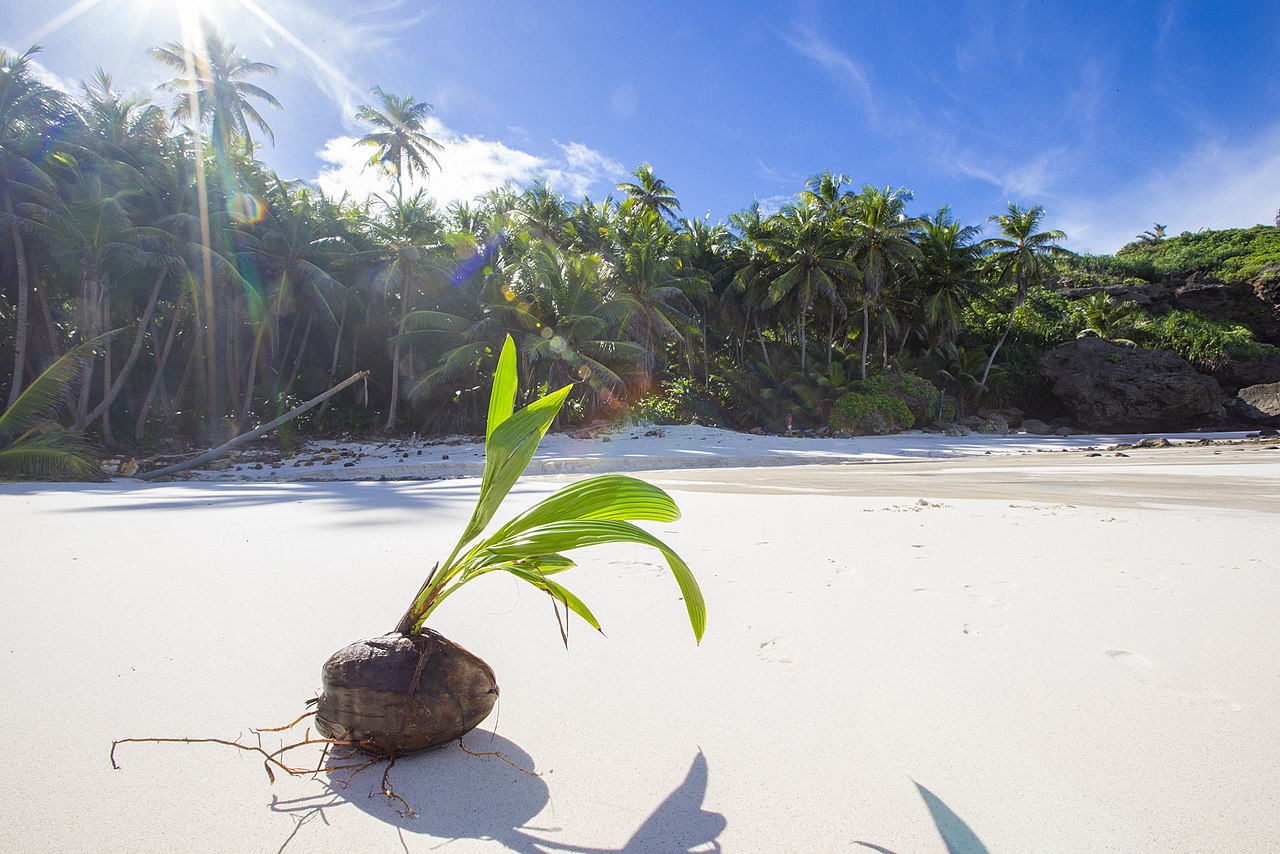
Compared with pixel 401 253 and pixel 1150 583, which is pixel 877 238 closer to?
pixel 401 253

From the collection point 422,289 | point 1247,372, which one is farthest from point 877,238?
point 422,289

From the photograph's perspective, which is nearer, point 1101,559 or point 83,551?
point 1101,559

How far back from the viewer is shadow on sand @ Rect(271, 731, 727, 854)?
883 millimetres

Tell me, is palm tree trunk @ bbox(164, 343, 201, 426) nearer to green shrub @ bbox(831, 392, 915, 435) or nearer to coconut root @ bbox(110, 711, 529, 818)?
coconut root @ bbox(110, 711, 529, 818)

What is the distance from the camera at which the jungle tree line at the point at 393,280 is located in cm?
1488

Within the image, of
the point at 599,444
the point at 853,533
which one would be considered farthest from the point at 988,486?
the point at 599,444

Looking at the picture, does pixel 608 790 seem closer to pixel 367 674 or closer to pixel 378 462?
pixel 367 674

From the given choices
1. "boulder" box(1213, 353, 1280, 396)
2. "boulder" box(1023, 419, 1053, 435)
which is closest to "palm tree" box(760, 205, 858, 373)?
"boulder" box(1023, 419, 1053, 435)

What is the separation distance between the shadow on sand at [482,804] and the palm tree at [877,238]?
25254mm

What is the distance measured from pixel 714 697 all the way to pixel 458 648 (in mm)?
614

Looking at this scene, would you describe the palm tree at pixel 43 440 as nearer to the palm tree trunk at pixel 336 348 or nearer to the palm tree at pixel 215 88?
the palm tree trunk at pixel 336 348

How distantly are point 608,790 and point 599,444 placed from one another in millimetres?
14514

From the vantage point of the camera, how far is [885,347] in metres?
26.5

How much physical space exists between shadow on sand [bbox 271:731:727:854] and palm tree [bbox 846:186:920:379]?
2525 centimetres
